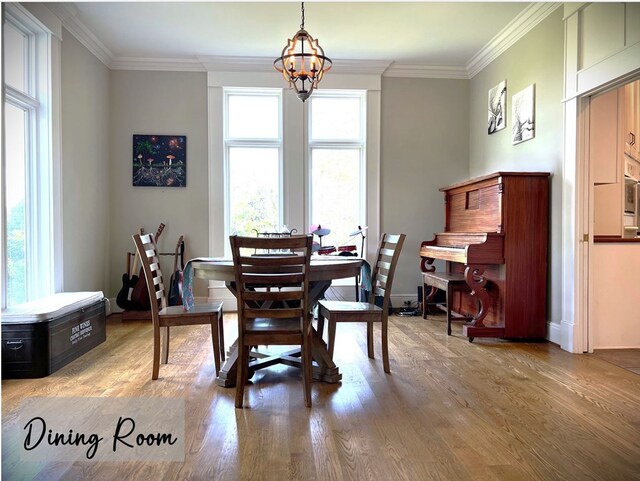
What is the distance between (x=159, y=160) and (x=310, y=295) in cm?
317

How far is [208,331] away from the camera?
13.5 ft

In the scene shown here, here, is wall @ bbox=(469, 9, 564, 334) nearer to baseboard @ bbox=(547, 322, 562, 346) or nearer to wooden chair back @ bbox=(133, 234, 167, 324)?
baseboard @ bbox=(547, 322, 562, 346)

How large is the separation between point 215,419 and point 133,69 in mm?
4315

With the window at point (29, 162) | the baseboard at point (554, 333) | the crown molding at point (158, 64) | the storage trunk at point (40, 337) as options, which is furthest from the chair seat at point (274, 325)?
the crown molding at point (158, 64)

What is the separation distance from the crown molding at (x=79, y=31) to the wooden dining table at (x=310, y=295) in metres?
2.73

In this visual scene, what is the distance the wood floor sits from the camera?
A: 1.77m

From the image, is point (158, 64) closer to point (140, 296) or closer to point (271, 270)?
point (140, 296)

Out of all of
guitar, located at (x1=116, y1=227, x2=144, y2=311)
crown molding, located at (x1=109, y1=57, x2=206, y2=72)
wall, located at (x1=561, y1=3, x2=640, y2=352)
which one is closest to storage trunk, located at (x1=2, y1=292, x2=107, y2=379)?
guitar, located at (x1=116, y1=227, x2=144, y2=311)

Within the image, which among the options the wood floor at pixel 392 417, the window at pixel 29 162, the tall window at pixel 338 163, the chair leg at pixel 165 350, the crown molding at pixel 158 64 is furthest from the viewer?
the tall window at pixel 338 163

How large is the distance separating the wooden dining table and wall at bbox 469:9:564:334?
1.92 m

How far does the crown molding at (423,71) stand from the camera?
523 centimetres

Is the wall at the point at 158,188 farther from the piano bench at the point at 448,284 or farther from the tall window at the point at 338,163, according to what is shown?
the piano bench at the point at 448,284

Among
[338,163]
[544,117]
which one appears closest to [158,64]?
[338,163]

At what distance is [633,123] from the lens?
13.9 feet
